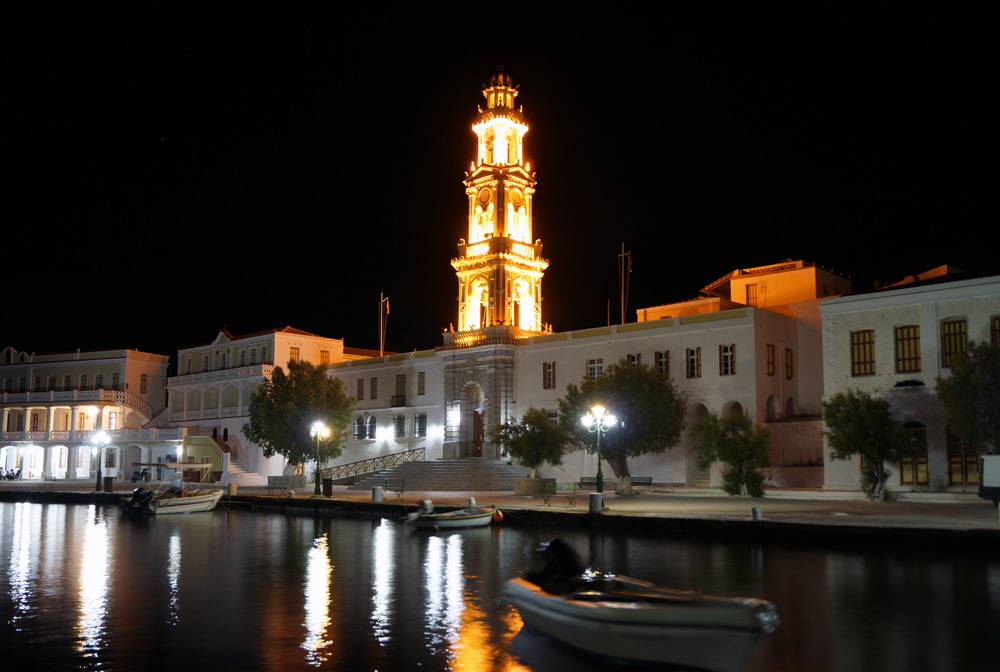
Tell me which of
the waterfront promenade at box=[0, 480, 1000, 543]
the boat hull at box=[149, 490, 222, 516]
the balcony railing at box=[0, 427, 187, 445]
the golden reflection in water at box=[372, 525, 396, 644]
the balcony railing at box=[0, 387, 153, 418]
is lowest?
the golden reflection in water at box=[372, 525, 396, 644]

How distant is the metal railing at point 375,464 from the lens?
52.2 metres

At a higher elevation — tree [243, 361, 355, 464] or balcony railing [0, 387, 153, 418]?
balcony railing [0, 387, 153, 418]

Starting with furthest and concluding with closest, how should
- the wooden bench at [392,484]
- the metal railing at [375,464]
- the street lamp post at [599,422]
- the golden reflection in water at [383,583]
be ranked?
the metal railing at [375,464] → the wooden bench at [392,484] → the street lamp post at [599,422] → the golden reflection in water at [383,583]

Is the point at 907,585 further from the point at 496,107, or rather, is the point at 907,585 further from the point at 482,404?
the point at 496,107

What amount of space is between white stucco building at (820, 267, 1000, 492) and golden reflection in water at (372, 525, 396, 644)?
18.8 meters

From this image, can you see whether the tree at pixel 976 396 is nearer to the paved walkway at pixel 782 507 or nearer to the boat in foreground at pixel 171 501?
the paved walkway at pixel 782 507

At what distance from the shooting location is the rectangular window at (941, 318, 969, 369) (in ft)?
111

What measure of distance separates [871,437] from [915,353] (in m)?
4.21

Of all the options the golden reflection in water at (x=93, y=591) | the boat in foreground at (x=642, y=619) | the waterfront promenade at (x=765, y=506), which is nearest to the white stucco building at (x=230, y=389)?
the waterfront promenade at (x=765, y=506)

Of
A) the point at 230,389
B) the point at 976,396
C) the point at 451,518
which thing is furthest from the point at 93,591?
the point at 230,389

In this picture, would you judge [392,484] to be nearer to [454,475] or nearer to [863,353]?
[454,475]

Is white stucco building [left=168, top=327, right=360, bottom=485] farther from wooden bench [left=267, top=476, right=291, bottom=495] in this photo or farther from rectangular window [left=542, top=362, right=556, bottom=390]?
rectangular window [left=542, top=362, right=556, bottom=390]

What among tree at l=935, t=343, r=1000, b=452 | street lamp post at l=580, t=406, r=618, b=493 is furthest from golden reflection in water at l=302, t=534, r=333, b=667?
tree at l=935, t=343, r=1000, b=452

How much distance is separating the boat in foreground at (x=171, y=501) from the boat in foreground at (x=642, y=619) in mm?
30201
